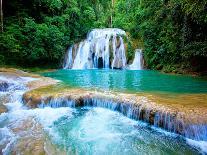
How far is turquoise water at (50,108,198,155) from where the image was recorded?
602 centimetres

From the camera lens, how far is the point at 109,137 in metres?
6.82

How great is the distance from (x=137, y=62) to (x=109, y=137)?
1833 centimetres

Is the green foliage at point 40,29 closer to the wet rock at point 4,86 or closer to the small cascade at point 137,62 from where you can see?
the small cascade at point 137,62

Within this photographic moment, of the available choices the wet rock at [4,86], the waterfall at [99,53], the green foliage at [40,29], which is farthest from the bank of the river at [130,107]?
the waterfall at [99,53]

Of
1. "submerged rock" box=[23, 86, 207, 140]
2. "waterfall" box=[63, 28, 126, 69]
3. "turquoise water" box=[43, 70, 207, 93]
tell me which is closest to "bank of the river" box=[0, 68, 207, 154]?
"submerged rock" box=[23, 86, 207, 140]

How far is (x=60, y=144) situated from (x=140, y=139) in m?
1.95

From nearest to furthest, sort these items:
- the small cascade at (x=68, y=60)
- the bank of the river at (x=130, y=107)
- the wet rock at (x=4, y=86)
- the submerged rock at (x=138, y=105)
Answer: the bank of the river at (x=130, y=107), the submerged rock at (x=138, y=105), the wet rock at (x=4, y=86), the small cascade at (x=68, y=60)

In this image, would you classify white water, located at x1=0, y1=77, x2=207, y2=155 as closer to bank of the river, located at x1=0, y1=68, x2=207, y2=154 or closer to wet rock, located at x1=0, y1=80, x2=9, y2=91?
bank of the river, located at x1=0, y1=68, x2=207, y2=154

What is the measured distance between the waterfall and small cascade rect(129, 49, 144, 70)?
983mm

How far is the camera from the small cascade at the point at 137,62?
79.8ft

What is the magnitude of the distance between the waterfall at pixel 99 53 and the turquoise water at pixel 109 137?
55.8ft

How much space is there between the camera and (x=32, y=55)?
825 inches

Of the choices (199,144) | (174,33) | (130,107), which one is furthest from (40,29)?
(199,144)

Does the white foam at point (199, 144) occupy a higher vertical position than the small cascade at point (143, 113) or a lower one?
lower
